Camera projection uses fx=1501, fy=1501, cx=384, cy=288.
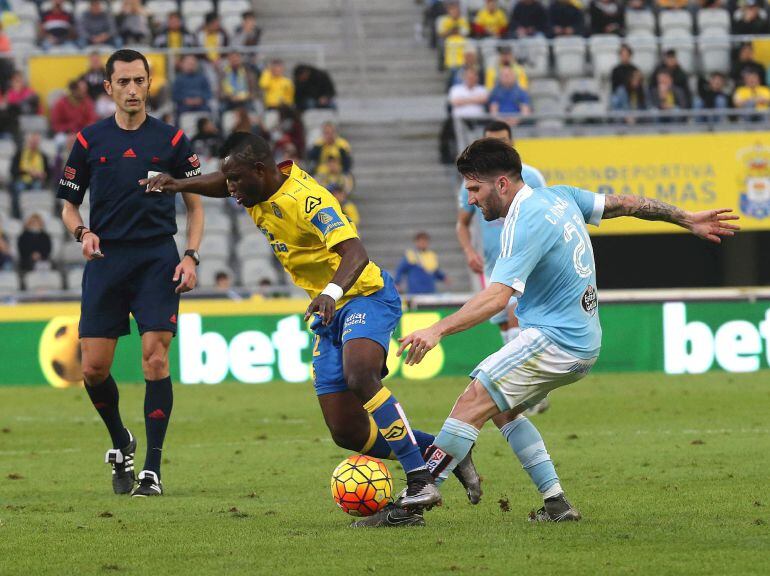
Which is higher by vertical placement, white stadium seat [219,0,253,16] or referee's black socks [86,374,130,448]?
white stadium seat [219,0,253,16]

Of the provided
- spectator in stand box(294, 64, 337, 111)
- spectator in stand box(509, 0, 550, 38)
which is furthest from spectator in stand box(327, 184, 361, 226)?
spectator in stand box(509, 0, 550, 38)

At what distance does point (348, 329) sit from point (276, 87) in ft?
52.5

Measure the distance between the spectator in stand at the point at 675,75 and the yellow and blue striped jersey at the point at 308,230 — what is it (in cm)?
1634

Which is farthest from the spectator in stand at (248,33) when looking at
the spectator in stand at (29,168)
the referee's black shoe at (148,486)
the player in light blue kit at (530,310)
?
the player in light blue kit at (530,310)

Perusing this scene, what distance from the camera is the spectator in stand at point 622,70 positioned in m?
23.1

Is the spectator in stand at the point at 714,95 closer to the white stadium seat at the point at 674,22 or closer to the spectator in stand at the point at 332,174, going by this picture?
the white stadium seat at the point at 674,22

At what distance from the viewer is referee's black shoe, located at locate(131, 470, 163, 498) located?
8688mm

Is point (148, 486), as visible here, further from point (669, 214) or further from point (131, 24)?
point (131, 24)

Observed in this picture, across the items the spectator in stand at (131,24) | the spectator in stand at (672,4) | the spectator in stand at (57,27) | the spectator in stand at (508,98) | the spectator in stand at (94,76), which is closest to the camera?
→ the spectator in stand at (94,76)

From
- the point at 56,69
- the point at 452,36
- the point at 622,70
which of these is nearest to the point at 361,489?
the point at 622,70

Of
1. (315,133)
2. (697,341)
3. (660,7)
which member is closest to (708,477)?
(697,341)

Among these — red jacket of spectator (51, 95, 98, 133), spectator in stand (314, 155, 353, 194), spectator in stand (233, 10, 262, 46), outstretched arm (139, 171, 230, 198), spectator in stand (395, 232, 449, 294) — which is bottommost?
spectator in stand (395, 232, 449, 294)

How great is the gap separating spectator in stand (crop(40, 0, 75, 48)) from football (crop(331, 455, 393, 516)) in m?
A: 17.5

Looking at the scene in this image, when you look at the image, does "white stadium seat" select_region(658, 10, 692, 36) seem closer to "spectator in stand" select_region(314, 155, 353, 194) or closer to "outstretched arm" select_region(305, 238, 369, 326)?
"spectator in stand" select_region(314, 155, 353, 194)
